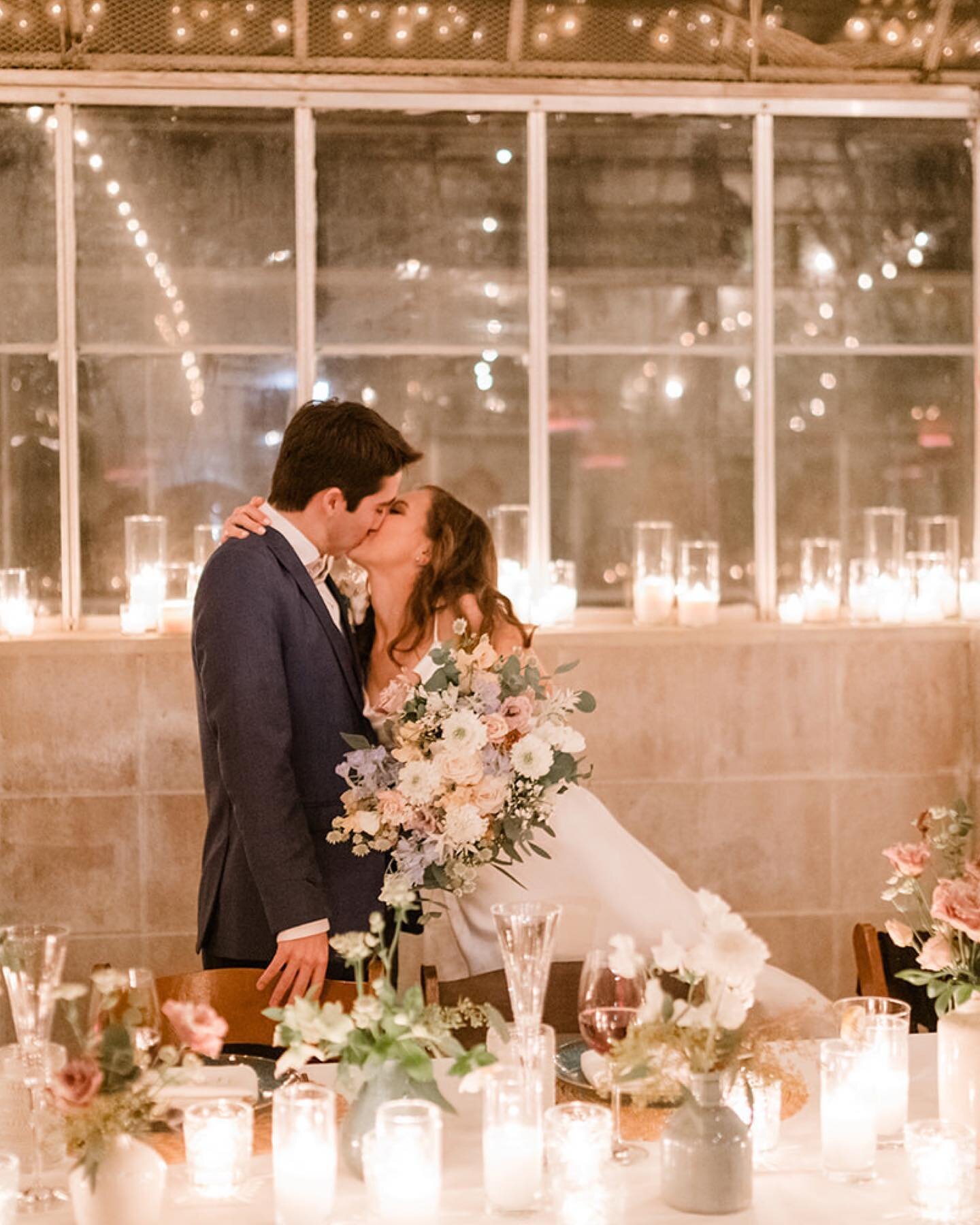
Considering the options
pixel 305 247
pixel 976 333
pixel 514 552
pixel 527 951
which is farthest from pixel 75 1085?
pixel 976 333

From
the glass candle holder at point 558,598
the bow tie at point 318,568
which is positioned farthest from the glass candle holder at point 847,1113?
the glass candle holder at point 558,598

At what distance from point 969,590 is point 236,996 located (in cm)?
273

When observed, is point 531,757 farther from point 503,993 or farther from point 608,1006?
point 503,993

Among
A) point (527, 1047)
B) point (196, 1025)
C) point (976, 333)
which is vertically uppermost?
point (976, 333)

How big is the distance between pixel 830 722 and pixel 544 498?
3.35 feet

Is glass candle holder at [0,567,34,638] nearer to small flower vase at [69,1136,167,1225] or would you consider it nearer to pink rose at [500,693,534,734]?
pink rose at [500,693,534,734]

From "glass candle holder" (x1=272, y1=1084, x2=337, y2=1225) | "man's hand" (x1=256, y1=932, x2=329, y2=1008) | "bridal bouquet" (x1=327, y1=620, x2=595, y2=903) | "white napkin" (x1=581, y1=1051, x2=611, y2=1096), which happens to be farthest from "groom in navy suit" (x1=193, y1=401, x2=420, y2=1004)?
"glass candle holder" (x1=272, y1=1084, x2=337, y2=1225)

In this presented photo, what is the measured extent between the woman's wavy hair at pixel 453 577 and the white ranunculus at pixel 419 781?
109 cm

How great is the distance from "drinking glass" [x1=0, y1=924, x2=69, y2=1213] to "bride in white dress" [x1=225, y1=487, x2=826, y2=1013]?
43.5 inches

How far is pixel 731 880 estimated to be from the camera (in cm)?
423

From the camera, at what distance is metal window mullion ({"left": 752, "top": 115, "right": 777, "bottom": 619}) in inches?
173

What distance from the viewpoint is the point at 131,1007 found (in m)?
1.71

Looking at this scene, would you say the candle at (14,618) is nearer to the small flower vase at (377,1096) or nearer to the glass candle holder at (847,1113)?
the small flower vase at (377,1096)

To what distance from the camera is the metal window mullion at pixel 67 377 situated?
4.21 meters
